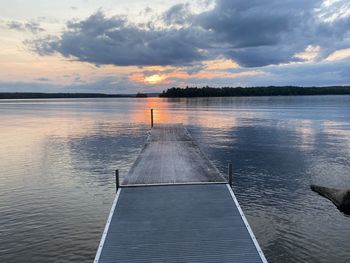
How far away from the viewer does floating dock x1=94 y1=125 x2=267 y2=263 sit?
12.1 metres

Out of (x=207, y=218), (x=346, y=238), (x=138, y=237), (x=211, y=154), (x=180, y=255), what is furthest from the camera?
(x=211, y=154)

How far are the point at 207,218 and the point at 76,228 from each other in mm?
8194

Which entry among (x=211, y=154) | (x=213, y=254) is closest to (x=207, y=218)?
(x=213, y=254)

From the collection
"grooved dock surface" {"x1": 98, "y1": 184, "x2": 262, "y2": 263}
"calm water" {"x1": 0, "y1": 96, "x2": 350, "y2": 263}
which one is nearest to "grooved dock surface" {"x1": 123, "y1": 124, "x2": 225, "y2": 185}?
"grooved dock surface" {"x1": 98, "y1": 184, "x2": 262, "y2": 263}

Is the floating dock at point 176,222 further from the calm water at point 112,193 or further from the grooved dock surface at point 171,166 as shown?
the calm water at point 112,193

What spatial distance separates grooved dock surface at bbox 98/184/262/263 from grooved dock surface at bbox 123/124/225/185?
6.84ft

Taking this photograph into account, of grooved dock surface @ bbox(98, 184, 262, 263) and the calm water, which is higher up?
grooved dock surface @ bbox(98, 184, 262, 263)

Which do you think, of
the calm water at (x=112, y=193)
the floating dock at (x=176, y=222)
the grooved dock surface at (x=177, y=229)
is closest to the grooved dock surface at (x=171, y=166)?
the floating dock at (x=176, y=222)

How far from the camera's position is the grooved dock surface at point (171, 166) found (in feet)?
66.6

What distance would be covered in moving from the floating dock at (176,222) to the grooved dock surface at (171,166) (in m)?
0.06

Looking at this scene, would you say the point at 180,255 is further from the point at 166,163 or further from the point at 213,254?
the point at 166,163

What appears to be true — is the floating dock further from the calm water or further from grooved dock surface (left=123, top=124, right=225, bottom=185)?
the calm water

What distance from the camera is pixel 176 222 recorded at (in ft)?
47.5

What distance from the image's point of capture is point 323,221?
20234 millimetres
